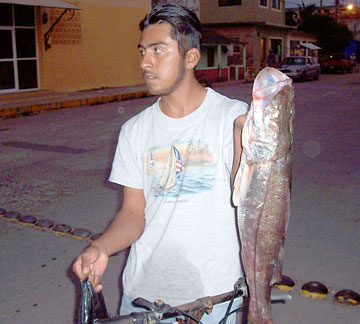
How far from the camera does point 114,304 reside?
4.20 metres

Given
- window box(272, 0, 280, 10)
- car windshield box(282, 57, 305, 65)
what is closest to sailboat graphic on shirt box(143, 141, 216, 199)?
car windshield box(282, 57, 305, 65)

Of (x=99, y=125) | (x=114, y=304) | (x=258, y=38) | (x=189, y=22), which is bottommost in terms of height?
(x=114, y=304)

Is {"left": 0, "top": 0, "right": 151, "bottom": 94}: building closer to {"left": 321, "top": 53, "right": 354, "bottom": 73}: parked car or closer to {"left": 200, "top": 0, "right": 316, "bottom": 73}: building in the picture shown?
{"left": 200, "top": 0, "right": 316, "bottom": 73}: building

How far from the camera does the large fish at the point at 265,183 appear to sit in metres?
1.49

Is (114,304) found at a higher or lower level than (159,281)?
lower

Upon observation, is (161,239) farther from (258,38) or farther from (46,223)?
(258,38)

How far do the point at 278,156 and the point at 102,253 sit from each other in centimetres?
83

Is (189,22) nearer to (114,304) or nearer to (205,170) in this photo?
(205,170)

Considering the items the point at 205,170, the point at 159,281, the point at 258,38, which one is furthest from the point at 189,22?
the point at 258,38

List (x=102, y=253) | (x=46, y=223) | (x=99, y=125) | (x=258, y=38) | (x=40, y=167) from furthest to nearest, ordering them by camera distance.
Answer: (x=258, y=38), (x=99, y=125), (x=40, y=167), (x=46, y=223), (x=102, y=253)

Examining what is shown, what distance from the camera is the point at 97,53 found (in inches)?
878

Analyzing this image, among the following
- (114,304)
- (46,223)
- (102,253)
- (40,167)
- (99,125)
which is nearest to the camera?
(102,253)

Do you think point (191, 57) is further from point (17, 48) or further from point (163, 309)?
point (17, 48)

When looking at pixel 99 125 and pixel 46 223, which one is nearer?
pixel 46 223
